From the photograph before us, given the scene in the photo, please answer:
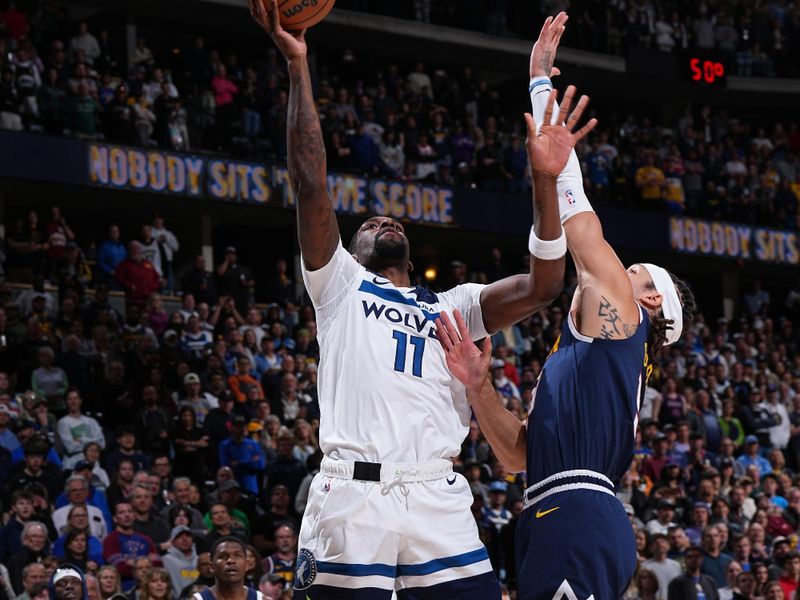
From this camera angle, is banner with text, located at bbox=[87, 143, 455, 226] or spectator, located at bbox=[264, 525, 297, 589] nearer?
spectator, located at bbox=[264, 525, 297, 589]

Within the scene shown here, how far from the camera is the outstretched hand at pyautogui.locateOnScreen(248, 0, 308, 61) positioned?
492 centimetres

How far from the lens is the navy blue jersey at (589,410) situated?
4762 mm

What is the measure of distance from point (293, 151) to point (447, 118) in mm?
19506

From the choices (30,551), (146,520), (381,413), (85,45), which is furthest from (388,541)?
(85,45)

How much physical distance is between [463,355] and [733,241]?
22.3 metres

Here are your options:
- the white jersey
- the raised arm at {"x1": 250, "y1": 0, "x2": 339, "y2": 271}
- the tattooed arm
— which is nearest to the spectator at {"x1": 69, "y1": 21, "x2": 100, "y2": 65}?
the raised arm at {"x1": 250, "y1": 0, "x2": 339, "y2": 271}

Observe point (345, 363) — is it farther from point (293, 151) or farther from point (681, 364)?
point (681, 364)

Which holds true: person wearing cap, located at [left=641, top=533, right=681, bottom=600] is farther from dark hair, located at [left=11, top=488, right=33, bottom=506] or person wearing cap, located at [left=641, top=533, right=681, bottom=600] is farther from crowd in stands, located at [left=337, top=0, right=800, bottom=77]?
crowd in stands, located at [left=337, top=0, right=800, bottom=77]

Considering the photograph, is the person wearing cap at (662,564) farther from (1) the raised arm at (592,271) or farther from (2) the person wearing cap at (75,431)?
(1) the raised arm at (592,271)

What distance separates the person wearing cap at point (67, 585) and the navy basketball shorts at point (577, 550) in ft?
17.6

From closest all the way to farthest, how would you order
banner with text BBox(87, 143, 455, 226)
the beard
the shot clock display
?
the beard, banner with text BBox(87, 143, 455, 226), the shot clock display

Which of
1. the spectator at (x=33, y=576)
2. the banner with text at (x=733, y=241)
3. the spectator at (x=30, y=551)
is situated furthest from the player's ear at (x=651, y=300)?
the banner with text at (x=733, y=241)

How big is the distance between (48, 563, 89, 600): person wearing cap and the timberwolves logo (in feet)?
16.2

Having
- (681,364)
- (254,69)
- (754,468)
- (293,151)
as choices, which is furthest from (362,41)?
(293,151)
